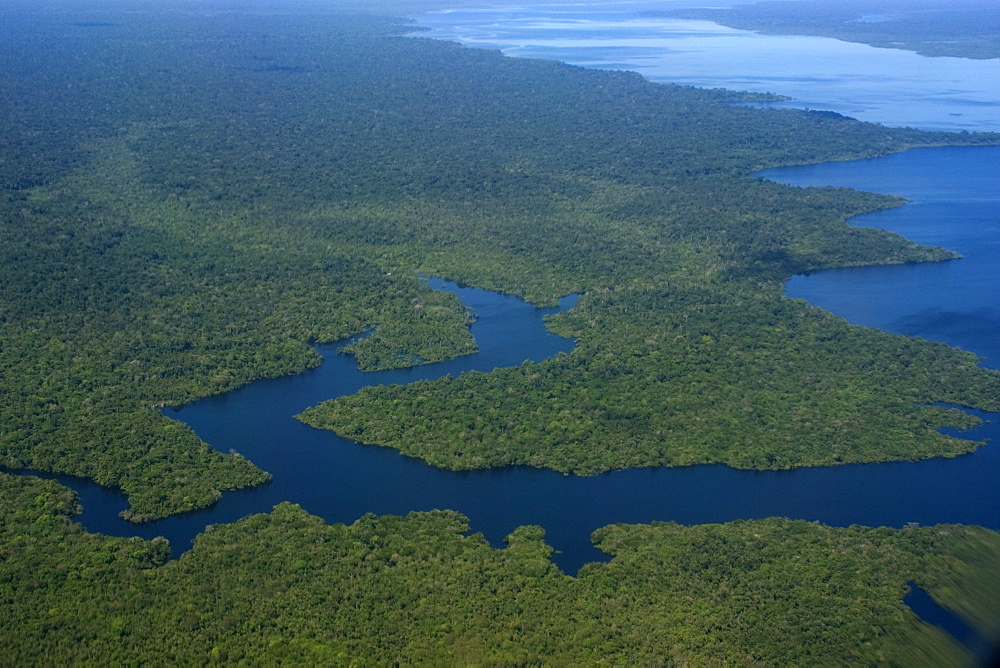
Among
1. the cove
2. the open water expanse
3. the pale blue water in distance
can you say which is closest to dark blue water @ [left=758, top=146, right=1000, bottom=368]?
the open water expanse

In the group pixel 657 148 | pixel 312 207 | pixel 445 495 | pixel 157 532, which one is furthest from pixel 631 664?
pixel 657 148

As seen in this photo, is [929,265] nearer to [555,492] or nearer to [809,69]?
[555,492]

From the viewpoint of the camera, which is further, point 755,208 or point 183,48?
point 183,48

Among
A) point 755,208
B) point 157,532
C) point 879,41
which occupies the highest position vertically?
point 879,41

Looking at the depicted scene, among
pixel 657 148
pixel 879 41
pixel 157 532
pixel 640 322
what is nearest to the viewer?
pixel 157 532

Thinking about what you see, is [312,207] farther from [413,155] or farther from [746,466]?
[746,466]

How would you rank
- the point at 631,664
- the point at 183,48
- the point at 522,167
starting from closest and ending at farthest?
1. the point at 631,664
2. the point at 522,167
3. the point at 183,48

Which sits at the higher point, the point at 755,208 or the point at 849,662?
the point at 755,208

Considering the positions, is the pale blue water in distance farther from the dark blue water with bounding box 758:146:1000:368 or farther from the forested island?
the dark blue water with bounding box 758:146:1000:368
